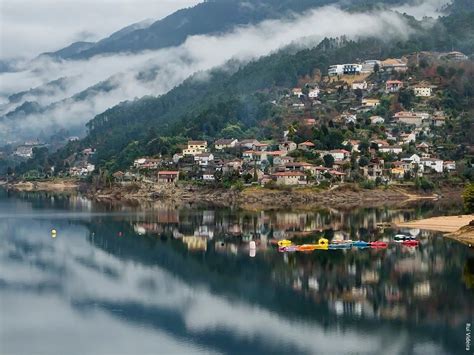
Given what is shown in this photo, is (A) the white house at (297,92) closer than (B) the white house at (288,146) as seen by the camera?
No

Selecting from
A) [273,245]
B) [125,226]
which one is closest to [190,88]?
[125,226]

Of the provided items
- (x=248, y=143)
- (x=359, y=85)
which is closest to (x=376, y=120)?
(x=359, y=85)

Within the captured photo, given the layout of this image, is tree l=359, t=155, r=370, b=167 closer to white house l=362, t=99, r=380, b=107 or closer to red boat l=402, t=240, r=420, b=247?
white house l=362, t=99, r=380, b=107

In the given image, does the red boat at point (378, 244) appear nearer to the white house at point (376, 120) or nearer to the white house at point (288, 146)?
the white house at point (288, 146)

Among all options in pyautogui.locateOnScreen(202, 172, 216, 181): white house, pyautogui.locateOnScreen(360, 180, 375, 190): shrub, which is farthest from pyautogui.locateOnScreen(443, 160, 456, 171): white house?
pyautogui.locateOnScreen(202, 172, 216, 181): white house

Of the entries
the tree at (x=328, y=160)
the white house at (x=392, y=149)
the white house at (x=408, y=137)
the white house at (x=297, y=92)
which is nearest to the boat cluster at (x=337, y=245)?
the tree at (x=328, y=160)

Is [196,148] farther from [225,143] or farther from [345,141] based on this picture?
[345,141]
